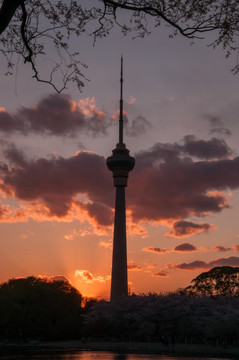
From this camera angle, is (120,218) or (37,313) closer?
(37,313)

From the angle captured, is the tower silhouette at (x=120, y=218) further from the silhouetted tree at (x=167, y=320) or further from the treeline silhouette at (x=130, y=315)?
the silhouetted tree at (x=167, y=320)

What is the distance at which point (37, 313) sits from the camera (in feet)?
359

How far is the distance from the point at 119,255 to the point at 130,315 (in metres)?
52.7

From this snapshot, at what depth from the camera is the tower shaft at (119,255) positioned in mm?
157125

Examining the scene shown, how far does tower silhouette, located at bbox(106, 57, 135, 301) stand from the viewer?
517ft

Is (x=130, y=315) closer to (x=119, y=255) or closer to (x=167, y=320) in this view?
(x=167, y=320)

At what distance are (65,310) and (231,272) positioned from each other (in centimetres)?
3890

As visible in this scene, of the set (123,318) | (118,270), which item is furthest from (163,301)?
(118,270)

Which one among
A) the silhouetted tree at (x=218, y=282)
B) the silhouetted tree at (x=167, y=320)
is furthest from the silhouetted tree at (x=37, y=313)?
the silhouetted tree at (x=218, y=282)

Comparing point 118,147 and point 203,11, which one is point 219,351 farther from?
point 118,147

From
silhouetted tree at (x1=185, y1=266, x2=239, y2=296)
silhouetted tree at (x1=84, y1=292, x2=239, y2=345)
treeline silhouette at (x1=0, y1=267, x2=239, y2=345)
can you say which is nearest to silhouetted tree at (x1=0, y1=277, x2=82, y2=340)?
treeline silhouette at (x1=0, y1=267, x2=239, y2=345)

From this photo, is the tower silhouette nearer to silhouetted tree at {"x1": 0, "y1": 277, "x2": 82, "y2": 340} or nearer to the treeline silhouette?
the treeline silhouette

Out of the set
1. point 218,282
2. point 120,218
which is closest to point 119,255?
point 120,218

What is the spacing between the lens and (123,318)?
111812 mm
